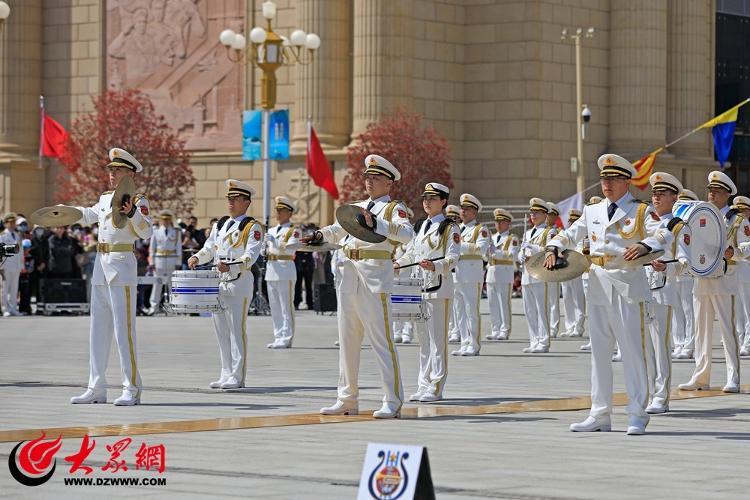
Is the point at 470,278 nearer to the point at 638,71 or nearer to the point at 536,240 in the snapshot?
the point at 536,240

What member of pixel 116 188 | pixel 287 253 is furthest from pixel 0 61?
pixel 116 188

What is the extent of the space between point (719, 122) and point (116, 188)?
979 inches

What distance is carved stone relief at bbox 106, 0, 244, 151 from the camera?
47.6m

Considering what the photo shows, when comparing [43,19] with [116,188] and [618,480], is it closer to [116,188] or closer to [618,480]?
[116,188]

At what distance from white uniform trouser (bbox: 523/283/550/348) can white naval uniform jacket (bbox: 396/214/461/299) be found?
7.21 metres

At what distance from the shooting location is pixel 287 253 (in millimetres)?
25688

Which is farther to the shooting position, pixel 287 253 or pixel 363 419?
pixel 287 253

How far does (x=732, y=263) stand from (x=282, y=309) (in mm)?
8691

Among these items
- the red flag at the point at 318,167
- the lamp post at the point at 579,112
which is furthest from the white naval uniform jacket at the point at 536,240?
the lamp post at the point at 579,112

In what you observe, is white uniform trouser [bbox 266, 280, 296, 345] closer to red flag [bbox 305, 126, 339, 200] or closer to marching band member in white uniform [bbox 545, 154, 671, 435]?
marching band member in white uniform [bbox 545, 154, 671, 435]

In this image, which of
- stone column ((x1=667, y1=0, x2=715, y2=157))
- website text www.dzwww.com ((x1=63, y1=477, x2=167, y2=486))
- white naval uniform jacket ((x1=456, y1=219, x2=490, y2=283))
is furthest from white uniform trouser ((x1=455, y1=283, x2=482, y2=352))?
stone column ((x1=667, y1=0, x2=715, y2=157))

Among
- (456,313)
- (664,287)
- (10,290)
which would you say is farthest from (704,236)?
(10,290)

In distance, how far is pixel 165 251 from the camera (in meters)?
34.4

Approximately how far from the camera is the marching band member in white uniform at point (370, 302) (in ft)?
49.1
